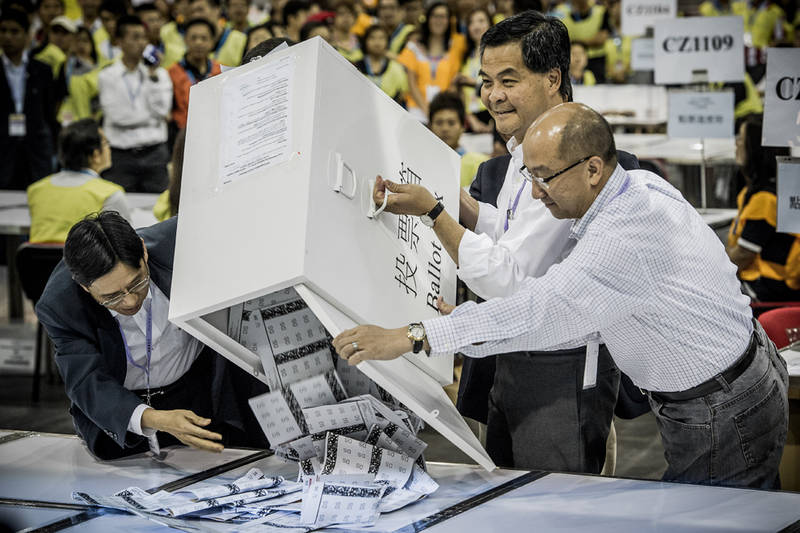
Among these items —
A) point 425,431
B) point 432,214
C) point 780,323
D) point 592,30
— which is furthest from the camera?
point 592,30

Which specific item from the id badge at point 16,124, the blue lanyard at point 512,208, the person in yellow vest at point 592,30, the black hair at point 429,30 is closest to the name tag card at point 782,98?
the blue lanyard at point 512,208

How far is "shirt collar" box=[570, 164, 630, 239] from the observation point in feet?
Result: 6.45

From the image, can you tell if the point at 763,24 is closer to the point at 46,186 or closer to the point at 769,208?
the point at 769,208

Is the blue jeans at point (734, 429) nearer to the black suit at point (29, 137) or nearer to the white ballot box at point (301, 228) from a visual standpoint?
the white ballot box at point (301, 228)

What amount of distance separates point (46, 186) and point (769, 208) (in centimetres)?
354

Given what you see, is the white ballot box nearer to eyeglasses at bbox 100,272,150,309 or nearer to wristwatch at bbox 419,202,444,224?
wristwatch at bbox 419,202,444,224

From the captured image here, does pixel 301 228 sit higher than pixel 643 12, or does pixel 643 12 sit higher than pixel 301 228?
pixel 643 12

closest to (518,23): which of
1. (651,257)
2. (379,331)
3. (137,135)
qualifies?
(651,257)

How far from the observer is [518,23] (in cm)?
224

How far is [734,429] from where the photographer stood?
81.6 inches

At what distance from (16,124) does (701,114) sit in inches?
212

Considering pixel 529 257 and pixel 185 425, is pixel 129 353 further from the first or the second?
pixel 529 257

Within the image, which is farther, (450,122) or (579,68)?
(579,68)

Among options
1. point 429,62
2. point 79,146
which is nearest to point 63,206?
point 79,146
